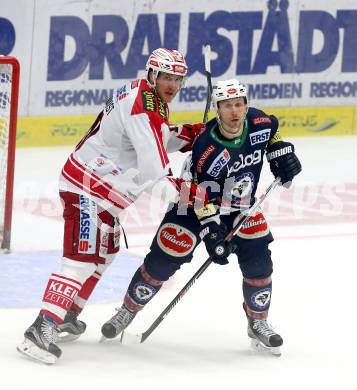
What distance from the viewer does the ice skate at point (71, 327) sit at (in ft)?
Answer: 23.5

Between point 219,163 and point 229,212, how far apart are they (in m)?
0.32

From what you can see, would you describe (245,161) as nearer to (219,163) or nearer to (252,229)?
(219,163)

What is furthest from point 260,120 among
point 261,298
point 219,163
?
point 261,298

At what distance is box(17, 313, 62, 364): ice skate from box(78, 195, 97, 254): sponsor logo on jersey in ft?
1.30

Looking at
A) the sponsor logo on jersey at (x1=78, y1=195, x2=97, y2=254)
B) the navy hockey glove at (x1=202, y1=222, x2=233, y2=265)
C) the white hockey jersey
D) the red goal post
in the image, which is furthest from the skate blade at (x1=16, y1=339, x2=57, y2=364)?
the red goal post

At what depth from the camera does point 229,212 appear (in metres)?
7.02

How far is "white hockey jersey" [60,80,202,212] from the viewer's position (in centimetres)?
666

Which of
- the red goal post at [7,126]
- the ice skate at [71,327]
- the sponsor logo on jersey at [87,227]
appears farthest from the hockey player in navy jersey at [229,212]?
the red goal post at [7,126]

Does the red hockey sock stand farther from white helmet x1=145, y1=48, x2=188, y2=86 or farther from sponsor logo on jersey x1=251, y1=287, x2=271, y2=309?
white helmet x1=145, y1=48, x2=188, y2=86

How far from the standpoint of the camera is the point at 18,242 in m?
9.62

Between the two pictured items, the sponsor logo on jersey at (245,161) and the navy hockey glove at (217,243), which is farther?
the sponsor logo on jersey at (245,161)

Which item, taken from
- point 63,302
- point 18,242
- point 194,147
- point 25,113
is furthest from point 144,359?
point 25,113

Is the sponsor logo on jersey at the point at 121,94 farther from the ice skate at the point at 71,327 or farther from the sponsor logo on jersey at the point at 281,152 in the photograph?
the ice skate at the point at 71,327

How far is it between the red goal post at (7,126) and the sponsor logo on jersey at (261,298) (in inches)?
112
